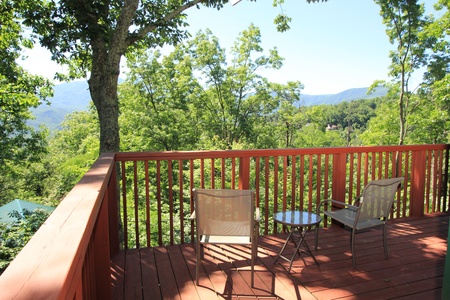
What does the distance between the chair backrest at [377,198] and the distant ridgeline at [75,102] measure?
16.1 ft

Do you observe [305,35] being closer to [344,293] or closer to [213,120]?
[213,120]

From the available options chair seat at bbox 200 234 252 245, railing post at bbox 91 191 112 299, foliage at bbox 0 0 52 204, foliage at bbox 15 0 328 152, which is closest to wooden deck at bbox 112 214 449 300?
chair seat at bbox 200 234 252 245

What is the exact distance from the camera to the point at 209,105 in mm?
18750

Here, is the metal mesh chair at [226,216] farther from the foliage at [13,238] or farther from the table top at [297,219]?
the foliage at [13,238]

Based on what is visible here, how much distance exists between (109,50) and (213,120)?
546 inches

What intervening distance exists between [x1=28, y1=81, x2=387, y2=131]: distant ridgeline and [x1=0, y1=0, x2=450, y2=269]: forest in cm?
112

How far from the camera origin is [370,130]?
17781 millimetres

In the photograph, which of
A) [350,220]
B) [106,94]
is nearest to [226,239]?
Result: [350,220]

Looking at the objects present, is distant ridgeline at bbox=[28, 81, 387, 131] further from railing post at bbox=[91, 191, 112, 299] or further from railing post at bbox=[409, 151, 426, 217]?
railing post at bbox=[409, 151, 426, 217]

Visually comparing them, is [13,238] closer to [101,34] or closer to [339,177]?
[101,34]

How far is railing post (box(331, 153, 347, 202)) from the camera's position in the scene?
160 inches

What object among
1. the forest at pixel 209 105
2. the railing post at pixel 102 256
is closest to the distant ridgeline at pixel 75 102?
the forest at pixel 209 105

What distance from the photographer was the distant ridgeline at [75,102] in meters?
16.5

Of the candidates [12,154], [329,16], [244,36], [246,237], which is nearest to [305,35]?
[329,16]
